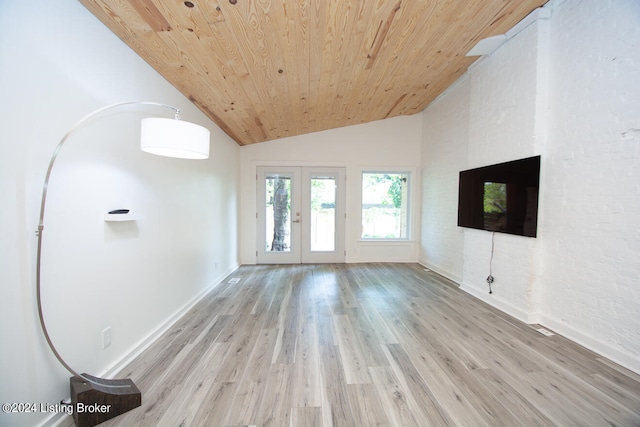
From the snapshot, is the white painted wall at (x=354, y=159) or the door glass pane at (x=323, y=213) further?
the door glass pane at (x=323, y=213)

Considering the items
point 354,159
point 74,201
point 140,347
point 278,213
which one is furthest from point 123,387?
point 354,159

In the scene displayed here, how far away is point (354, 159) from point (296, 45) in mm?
3022

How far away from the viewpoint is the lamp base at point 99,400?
1.24 metres

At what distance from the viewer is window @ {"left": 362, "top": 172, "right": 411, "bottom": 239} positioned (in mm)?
4980

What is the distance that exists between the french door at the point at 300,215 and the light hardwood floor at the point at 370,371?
2041 millimetres

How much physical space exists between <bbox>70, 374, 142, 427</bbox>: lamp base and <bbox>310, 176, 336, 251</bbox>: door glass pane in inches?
144

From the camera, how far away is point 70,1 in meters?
1.32

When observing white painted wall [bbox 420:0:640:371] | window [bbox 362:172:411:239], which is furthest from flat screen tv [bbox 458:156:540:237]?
window [bbox 362:172:411:239]

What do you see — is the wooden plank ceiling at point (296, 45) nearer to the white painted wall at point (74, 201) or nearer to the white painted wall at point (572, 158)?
the white painted wall at point (74, 201)

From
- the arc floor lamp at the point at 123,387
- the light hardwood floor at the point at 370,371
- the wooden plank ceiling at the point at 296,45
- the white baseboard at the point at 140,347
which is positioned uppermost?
the wooden plank ceiling at the point at 296,45

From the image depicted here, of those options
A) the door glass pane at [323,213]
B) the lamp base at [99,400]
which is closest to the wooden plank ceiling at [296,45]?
the door glass pane at [323,213]

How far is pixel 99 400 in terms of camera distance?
1.29 meters

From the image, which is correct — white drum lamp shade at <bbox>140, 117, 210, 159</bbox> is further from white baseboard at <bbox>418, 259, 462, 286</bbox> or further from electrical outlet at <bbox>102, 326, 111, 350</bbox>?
white baseboard at <bbox>418, 259, 462, 286</bbox>

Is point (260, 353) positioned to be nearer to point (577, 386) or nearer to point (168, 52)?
point (577, 386)
